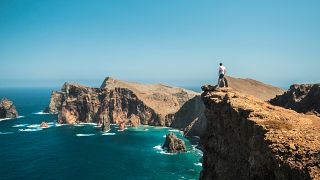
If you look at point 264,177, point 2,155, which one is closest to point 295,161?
point 264,177

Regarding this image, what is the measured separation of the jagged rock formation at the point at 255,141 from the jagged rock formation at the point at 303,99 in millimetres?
31288

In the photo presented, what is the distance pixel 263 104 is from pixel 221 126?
650cm

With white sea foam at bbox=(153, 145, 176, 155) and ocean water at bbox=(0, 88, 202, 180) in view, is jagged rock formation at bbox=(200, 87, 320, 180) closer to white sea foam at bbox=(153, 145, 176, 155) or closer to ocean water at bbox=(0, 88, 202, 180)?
ocean water at bbox=(0, 88, 202, 180)

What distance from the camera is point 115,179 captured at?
102m

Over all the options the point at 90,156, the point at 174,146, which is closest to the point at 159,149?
the point at 174,146

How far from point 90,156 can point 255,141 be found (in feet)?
354

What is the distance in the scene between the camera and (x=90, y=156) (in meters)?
134

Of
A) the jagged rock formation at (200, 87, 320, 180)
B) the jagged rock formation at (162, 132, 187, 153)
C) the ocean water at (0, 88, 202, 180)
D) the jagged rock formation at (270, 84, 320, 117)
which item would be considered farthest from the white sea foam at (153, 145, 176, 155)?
the jagged rock formation at (200, 87, 320, 180)

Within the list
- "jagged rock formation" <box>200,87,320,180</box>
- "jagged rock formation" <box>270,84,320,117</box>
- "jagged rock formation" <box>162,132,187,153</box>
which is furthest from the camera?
"jagged rock formation" <box>162,132,187,153</box>

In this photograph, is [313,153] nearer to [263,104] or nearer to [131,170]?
[263,104]

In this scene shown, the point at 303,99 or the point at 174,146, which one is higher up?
the point at 303,99

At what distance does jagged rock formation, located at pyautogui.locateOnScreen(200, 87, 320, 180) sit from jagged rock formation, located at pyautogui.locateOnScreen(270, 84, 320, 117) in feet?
103

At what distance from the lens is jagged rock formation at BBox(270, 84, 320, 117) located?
3274 inches

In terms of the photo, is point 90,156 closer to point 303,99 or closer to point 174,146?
point 174,146
